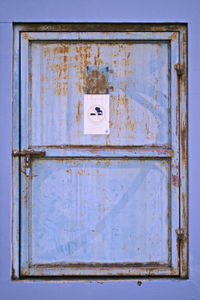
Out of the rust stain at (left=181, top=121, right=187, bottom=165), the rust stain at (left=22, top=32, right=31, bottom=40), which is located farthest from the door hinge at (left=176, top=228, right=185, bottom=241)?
the rust stain at (left=22, top=32, right=31, bottom=40)

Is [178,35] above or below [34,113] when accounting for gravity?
above

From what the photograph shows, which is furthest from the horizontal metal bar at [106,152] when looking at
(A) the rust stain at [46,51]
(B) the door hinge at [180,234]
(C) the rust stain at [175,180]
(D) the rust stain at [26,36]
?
(D) the rust stain at [26,36]

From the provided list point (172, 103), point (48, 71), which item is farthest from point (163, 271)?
point (48, 71)

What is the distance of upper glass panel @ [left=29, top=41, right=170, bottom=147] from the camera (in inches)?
118

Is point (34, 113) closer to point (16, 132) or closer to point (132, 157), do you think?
point (16, 132)

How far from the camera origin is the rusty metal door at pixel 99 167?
9.83 ft

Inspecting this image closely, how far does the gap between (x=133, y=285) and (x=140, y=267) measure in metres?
0.13

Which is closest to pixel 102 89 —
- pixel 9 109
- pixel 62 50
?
pixel 62 50

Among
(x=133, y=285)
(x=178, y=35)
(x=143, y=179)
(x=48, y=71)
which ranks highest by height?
(x=178, y=35)

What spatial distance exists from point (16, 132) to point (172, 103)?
105 cm

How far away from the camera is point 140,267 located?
9.84 ft

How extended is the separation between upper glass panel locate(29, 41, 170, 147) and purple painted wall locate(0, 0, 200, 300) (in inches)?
6.4

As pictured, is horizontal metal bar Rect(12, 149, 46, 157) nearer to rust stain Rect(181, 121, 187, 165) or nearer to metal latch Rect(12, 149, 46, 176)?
metal latch Rect(12, 149, 46, 176)

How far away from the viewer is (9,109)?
2.94 meters
